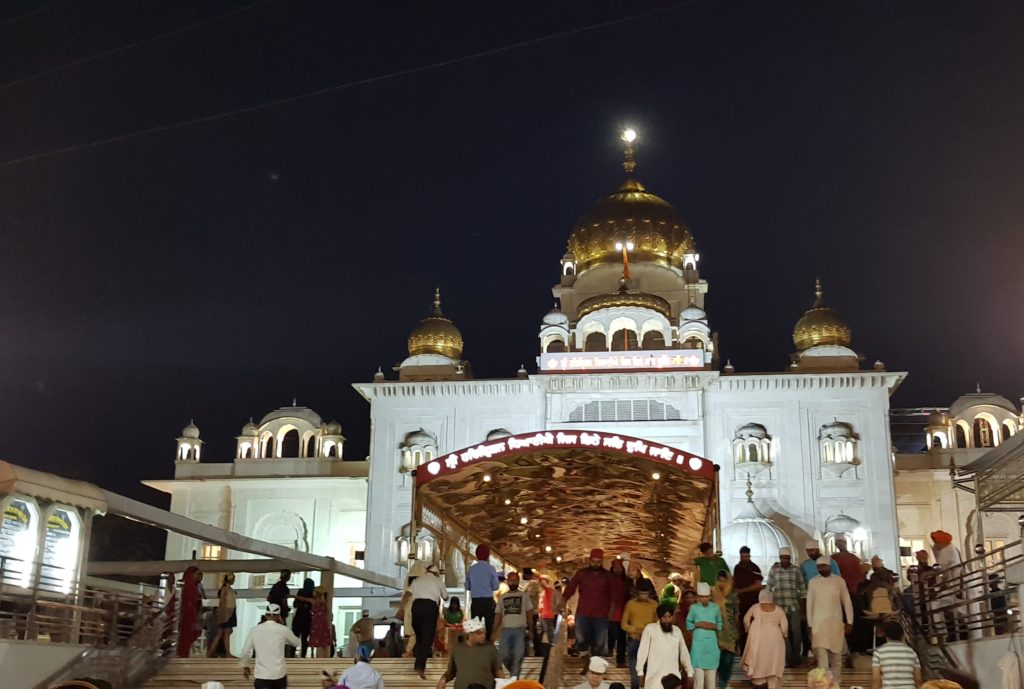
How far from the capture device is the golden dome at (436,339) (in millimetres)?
40781

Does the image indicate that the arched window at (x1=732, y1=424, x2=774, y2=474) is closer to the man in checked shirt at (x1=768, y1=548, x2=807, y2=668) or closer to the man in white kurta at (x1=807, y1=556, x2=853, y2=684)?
the man in checked shirt at (x1=768, y1=548, x2=807, y2=668)

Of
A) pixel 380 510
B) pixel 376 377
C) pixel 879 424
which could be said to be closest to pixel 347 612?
pixel 380 510

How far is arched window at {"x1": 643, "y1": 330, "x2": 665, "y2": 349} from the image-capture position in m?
38.0

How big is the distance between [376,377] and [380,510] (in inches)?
182

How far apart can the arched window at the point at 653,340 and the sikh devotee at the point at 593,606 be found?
23.3 m

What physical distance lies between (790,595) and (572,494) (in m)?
8.14

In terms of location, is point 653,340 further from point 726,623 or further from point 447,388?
point 726,623

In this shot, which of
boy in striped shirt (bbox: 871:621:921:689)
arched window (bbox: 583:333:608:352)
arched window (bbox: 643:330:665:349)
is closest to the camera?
boy in striped shirt (bbox: 871:621:921:689)

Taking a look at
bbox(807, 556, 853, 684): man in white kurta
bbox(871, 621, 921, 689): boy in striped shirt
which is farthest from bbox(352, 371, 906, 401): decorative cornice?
bbox(871, 621, 921, 689): boy in striped shirt

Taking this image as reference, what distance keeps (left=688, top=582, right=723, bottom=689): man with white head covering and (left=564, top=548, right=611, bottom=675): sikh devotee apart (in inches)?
98.2

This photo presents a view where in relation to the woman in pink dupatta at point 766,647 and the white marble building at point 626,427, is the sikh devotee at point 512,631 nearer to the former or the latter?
the woman in pink dupatta at point 766,647

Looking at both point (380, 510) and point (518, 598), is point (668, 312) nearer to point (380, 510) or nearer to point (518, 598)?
point (380, 510)

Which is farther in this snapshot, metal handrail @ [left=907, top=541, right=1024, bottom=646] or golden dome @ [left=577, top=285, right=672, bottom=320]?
golden dome @ [left=577, top=285, right=672, bottom=320]

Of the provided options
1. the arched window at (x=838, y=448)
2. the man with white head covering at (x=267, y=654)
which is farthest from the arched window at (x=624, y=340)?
the man with white head covering at (x=267, y=654)
